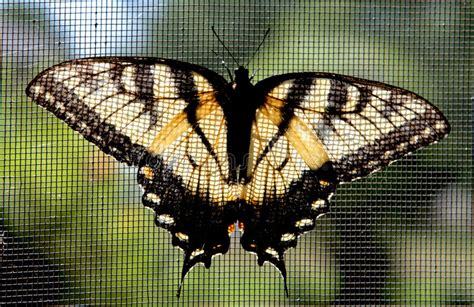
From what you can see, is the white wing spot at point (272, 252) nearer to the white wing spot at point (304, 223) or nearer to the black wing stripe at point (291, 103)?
the white wing spot at point (304, 223)

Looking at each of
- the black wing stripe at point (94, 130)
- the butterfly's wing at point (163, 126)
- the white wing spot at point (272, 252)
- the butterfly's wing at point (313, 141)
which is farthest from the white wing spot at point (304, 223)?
the black wing stripe at point (94, 130)

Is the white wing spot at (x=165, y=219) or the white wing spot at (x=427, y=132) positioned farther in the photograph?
the white wing spot at (x=165, y=219)

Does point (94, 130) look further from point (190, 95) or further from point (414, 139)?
point (414, 139)

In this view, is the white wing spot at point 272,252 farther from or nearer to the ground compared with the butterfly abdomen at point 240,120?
nearer to the ground

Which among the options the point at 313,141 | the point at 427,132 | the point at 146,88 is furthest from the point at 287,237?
the point at 146,88

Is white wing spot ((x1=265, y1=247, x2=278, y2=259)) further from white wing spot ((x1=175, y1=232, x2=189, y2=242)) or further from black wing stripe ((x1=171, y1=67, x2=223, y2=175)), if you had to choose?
black wing stripe ((x1=171, y1=67, x2=223, y2=175))

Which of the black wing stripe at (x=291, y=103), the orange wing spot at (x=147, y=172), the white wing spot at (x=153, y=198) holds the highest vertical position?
the black wing stripe at (x=291, y=103)

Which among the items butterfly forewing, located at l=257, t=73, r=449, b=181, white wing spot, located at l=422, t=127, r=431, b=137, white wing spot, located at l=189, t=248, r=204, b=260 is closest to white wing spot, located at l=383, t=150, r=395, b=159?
butterfly forewing, located at l=257, t=73, r=449, b=181
